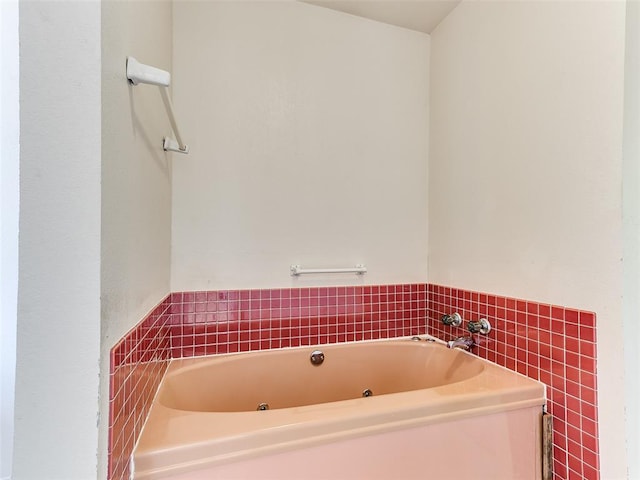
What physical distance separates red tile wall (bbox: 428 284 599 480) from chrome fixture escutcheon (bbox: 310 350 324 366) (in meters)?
0.80

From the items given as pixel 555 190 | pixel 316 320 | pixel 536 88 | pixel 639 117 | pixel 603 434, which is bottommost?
pixel 603 434

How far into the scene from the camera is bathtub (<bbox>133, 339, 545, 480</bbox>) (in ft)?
2.59

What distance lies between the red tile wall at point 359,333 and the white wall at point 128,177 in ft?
0.24

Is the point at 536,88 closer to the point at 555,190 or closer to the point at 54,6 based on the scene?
the point at 555,190

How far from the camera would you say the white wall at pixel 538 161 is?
0.91 meters

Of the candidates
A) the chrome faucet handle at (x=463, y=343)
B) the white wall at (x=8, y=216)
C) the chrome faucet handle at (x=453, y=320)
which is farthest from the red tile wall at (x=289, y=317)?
the white wall at (x=8, y=216)

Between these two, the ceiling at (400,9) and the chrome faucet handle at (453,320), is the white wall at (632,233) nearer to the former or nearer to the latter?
the chrome faucet handle at (453,320)

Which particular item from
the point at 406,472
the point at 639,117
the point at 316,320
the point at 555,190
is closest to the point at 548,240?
the point at 555,190

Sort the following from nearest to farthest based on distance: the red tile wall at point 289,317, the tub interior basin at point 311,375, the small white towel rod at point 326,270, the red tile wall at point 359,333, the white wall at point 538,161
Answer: the red tile wall at point 359,333 < the white wall at point 538,161 < the tub interior basin at point 311,375 < the red tile wall at point 289,317 < the small white towel rod at point 326,270

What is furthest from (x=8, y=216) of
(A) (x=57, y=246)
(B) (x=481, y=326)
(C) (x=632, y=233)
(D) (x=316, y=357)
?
(B) (x=481, y=326)

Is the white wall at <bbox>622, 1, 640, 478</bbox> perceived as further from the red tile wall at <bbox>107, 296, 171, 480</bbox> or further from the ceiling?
the red tile wall at <bbox>107, 296, 171, 480</bbox>

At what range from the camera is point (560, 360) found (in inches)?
41.2

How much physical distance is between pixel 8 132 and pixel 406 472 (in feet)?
4.21

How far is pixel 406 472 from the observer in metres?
0.91
